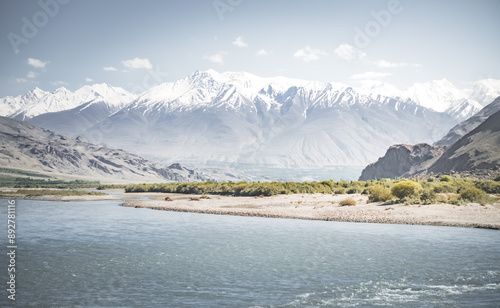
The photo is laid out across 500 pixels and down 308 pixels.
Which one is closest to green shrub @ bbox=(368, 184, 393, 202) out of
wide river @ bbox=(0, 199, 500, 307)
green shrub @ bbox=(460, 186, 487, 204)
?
green shrub @ bbox=(460, 186, 487, 204)

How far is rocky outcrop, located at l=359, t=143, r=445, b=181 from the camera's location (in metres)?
148

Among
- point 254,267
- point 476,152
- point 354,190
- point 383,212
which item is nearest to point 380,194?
point 383,212

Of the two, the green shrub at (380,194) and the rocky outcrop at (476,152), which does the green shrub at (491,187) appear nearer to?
the green shrub at (380,194)

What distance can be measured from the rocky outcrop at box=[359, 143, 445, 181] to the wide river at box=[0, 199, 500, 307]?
4808 inches

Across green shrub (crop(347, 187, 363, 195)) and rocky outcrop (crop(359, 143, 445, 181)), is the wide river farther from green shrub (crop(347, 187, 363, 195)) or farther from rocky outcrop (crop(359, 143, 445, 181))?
rocky outcrop (crop(359, 143, 445, 181))

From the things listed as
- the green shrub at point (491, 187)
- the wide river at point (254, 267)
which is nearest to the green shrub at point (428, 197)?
the green shrub at point (491, 187)

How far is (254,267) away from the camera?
1917cm

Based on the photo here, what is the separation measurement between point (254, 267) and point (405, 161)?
152 meters

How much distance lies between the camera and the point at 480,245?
77.6 feet

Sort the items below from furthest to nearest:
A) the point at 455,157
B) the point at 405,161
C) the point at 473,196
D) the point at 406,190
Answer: the point at 405,161 → the point at 455,157 → the point at 406,190 → the point at 473,196

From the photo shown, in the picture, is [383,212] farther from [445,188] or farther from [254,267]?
[254,267]

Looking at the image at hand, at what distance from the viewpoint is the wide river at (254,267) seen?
1473cm

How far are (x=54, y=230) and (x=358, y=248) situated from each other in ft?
70.2

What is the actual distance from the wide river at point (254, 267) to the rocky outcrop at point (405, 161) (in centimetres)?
12213
